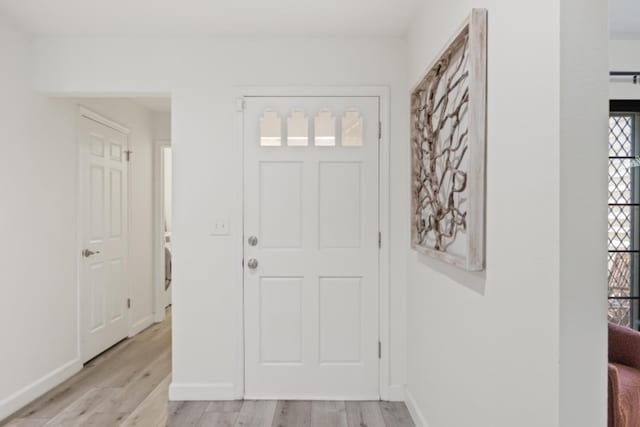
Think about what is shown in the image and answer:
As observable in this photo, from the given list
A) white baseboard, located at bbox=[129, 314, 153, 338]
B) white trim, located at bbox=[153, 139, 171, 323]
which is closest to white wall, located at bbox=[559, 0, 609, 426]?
white baseboard, located at bbox=[129, 314, 153, 338]

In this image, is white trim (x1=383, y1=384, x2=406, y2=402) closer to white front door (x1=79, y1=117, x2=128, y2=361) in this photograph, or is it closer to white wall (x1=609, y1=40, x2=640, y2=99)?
white front door (x1=79, y1=117, x2=128, y2=361)

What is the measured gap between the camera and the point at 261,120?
297 centimetres

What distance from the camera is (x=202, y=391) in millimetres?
2959

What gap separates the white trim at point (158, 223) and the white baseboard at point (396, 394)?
9.98ft

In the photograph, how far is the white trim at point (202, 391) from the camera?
116 inches

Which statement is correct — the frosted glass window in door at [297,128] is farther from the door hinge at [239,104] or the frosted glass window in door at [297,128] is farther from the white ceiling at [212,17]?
the white ceiling at [212,17]

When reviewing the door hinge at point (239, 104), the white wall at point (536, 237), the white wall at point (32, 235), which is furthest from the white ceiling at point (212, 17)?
the white wall at point (536, 237)

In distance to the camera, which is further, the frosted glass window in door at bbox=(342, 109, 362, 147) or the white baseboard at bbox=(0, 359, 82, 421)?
the frosted glass window in door at bbox=(342, 109, 362, 147)

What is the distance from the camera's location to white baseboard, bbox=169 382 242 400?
116 inches

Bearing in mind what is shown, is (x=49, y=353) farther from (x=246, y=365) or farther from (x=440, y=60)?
(x=440, y=60)

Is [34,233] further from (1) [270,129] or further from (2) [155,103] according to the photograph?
(2) [155,103]

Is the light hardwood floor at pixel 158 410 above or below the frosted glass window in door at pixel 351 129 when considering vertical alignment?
below

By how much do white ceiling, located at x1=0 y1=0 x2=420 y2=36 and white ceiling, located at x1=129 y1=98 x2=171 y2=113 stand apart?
139 cm

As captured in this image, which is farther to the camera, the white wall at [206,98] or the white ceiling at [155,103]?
the white ceiling at [155,103]
